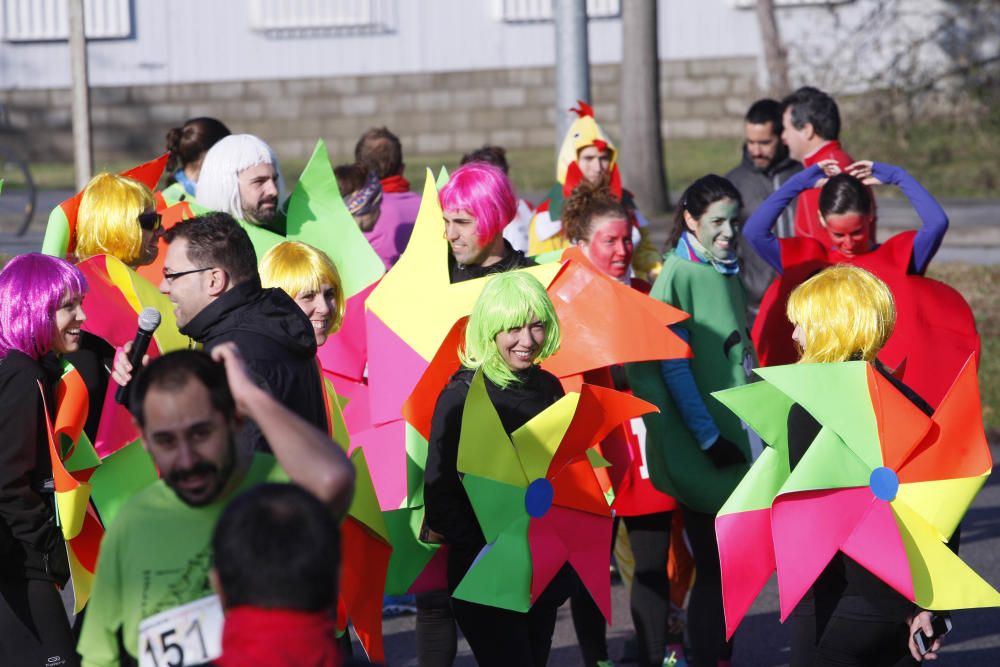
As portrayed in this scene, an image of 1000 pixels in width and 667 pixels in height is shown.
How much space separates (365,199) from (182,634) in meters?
4.29

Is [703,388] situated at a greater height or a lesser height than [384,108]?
lesser

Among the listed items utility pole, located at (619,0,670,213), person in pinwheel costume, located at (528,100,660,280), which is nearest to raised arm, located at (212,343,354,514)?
person in pinwheel costume, located at (528,100,660,280)

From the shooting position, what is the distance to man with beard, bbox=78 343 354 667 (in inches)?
109

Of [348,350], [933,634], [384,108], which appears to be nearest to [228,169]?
[348,350]

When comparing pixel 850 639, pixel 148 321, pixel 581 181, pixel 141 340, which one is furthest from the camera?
A: pixel 581 181

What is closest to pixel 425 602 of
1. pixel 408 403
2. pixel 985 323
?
pixel 408 403

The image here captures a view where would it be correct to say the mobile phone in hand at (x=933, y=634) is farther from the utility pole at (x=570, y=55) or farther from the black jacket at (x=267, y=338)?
the utility pole at (x=570, y=55)

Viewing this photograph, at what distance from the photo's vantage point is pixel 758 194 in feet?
24.2

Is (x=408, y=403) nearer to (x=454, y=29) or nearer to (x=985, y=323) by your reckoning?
(x=985, y=323)

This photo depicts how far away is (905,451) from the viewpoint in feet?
13.1

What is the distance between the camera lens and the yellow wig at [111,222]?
17.0ft

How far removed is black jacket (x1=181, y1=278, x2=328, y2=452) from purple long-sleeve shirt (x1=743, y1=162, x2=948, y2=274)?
7.97ft

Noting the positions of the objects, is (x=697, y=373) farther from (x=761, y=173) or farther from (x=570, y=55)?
(x=570, y=55)

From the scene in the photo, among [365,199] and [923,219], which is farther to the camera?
[365,199]
